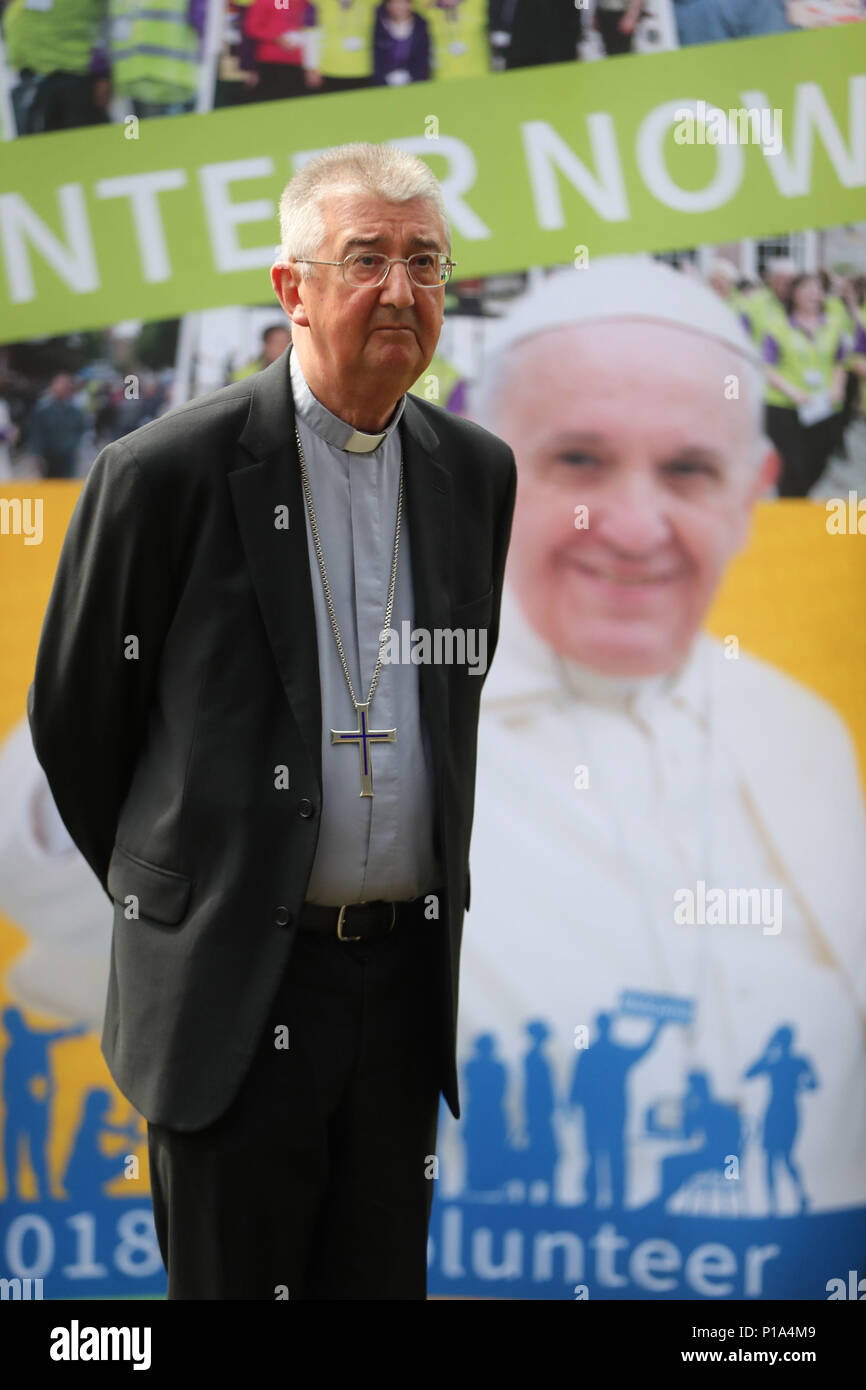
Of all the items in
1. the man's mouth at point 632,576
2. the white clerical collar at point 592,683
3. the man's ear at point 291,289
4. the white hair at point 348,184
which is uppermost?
the man's mouth at point 632,576

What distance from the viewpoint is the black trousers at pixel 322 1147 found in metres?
2.02

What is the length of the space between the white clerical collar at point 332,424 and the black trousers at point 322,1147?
661mm

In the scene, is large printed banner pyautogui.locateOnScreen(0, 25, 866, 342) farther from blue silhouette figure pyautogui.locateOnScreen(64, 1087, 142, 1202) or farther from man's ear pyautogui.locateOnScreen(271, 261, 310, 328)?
blue silhouette figure pyautogui.locateOnScreen(64, 1087, 142, 1202)

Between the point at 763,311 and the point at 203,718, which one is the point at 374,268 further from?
the point at 763,311

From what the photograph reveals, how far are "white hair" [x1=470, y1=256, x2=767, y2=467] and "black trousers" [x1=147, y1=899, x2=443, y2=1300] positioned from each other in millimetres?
1631

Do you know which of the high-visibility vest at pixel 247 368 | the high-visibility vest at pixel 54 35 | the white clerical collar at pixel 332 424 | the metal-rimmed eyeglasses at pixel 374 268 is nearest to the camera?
the metal-rimmed eyeglasses at pixel 374 268

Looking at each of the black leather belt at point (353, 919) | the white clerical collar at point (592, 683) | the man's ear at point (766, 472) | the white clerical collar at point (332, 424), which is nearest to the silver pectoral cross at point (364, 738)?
the black leather belt at point (353, 919)

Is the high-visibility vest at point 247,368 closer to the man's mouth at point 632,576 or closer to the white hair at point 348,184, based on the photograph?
the man's mouth at point 632,576

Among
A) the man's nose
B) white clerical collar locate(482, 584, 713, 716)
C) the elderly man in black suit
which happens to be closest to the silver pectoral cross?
the elderly man in black suit

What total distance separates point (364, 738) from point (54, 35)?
203 centimetres

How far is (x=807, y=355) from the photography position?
3.39 metres

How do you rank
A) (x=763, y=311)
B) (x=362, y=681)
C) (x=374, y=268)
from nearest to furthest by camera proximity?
1. (x=374, y=268)
2. (x=362, y=681)
3. (x=763, y=311)

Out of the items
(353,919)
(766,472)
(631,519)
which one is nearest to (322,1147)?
(353,919)

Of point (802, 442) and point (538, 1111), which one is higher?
point (802, 442)
